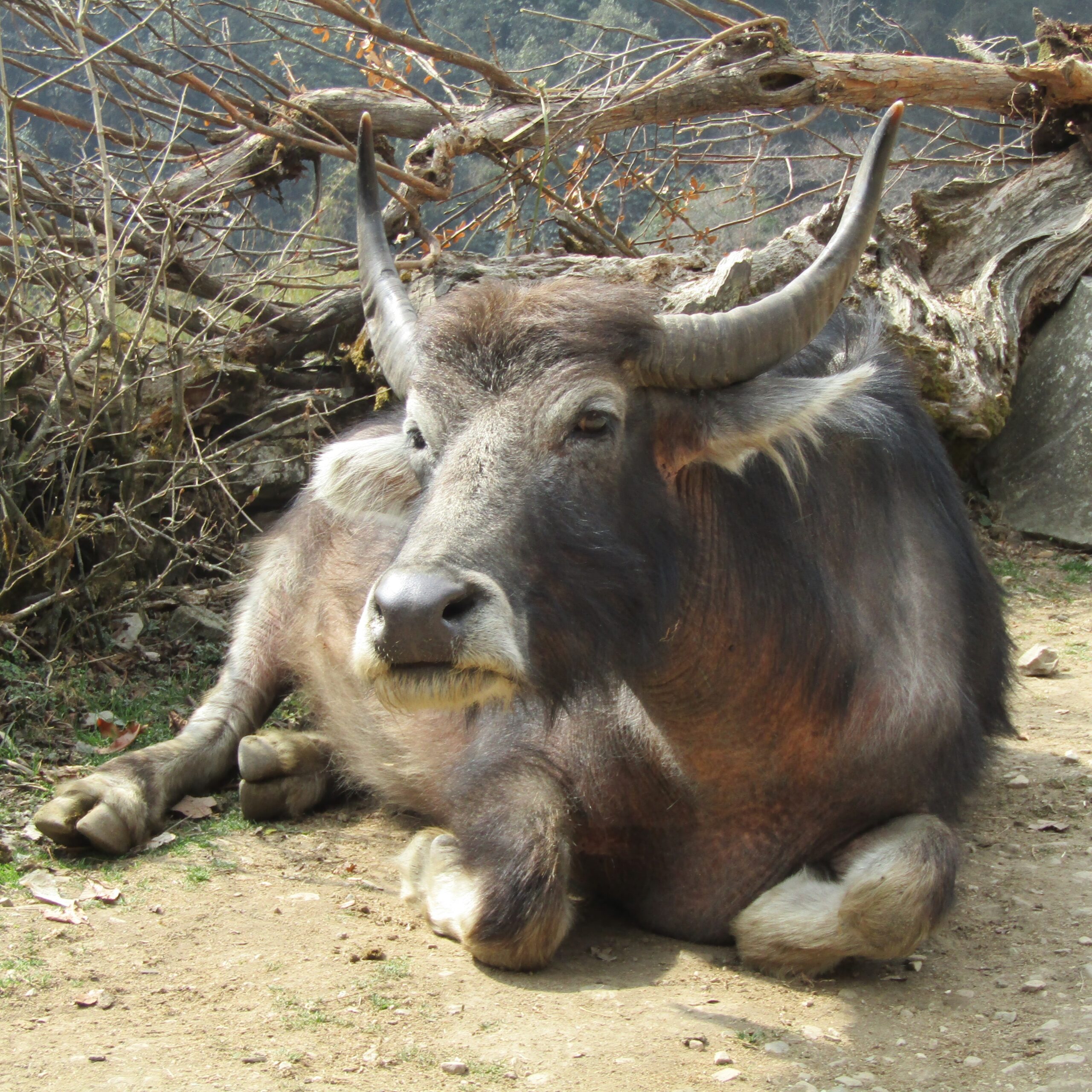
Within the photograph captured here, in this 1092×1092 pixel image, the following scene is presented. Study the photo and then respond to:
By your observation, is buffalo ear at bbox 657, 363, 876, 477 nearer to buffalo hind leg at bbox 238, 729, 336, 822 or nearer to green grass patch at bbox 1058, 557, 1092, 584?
buffalo hind leg at bbox 238, 729, 336, 822

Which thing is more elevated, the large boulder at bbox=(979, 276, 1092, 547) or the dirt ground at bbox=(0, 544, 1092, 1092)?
the large boulder at bbox=(979, 276, 1092, 547)

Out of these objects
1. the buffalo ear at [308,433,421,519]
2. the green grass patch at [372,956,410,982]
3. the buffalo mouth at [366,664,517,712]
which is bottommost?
the green grass patch at [372,956,410,982]

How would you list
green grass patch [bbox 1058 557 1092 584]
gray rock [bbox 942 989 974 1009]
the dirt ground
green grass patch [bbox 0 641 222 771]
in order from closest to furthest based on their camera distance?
the dirt ground, gray rock [bbox 942 989 974 1009], green grass patch [bbox 0 641 222 771], green grass patch [bbox 1058 557 1092 584]

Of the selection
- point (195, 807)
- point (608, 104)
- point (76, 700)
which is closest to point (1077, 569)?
point (608, 104)

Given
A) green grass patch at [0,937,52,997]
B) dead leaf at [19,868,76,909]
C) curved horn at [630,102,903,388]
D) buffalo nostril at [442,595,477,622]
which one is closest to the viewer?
buffalo nostril at [442,595,477,622]

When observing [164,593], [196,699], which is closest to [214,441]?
[164,593]

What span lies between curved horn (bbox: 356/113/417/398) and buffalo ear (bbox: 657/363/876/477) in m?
0.86

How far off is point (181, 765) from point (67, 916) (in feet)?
3.81

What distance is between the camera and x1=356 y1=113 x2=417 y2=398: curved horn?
3.88 m

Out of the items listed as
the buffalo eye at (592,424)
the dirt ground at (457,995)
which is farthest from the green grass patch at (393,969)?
the buffalo eye at (592,424)

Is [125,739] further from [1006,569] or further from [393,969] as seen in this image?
[1006,569]

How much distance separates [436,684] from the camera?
2.96m

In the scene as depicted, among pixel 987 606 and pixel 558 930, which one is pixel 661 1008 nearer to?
pixel 558 930

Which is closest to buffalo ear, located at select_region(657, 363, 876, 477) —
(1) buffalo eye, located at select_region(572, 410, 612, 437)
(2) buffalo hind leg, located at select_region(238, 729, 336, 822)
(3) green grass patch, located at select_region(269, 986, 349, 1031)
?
(1) buffalo eye, located at select_region(572, 410, 612, 437)
